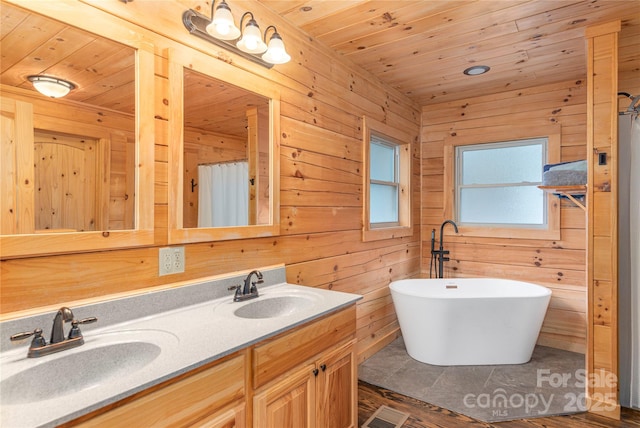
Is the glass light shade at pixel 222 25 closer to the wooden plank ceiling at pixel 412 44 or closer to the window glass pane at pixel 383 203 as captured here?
the wooden plank ceiling at pixel 412 44

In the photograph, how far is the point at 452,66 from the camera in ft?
9.71

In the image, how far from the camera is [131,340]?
124 cm

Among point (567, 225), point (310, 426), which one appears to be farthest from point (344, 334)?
point (567, 225)

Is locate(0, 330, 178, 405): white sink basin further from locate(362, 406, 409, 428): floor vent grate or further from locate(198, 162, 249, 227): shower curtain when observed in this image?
locate(362, 406, 409, 428): floor vent grate

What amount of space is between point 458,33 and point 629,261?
1.90m

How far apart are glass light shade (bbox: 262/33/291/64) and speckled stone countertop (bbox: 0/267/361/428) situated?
1.19m

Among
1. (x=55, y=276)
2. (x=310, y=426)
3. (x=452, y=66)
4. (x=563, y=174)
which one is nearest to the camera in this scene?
(x=55, y=276)

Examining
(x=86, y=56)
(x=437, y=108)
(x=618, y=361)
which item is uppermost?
(x=437, y=108)

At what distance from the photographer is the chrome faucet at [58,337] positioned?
109 cm

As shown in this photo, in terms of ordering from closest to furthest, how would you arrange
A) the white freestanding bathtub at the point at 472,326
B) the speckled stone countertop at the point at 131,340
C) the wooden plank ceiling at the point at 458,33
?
the speckled stone countertop at the point at 131,340 < the wooden plank ceiling at the point at 458,33 < the white freestanding bathtub at the point at 472,326

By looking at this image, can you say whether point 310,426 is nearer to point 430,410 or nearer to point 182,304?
point 182,304

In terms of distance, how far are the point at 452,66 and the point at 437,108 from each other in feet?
3.35

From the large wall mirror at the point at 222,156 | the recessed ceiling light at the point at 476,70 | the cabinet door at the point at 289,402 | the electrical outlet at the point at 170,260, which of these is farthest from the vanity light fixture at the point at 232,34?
the recessed ceiling light at the point at 476,70

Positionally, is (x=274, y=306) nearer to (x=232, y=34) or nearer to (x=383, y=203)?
(x=232, y=34)
